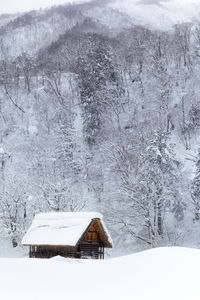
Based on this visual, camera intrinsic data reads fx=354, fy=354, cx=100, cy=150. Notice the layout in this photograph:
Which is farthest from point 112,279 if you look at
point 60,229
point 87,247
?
point 87,247

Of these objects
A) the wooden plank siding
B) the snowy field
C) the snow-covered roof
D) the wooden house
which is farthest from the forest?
the snowy field

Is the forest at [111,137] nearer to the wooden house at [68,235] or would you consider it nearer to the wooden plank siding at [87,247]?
the wooden plank siding at [87,247]

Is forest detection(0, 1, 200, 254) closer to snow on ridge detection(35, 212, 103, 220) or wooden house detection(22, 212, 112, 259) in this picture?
wooden house detection(22, 212, 112, 259)

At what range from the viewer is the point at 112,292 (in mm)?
5633

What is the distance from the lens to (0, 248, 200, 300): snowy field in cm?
550

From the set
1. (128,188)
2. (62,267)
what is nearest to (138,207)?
(128,188)

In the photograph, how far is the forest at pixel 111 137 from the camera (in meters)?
35.4

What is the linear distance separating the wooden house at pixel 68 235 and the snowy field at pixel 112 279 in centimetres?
1761

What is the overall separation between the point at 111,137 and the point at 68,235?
24.4 meters

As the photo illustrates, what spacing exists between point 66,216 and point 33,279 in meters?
20.9

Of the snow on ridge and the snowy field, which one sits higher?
the snowy field

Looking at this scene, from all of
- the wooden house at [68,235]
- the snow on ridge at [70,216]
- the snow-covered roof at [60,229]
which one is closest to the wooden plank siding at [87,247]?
the wooden house at [68,235]

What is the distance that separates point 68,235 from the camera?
2533 cm

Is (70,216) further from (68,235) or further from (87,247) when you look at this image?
(87,247)
